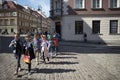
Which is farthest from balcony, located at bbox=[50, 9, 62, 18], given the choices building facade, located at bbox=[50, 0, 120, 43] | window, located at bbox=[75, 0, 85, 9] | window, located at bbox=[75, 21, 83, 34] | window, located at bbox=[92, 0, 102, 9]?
window, located at bbox=[92, 0, 102, 9]

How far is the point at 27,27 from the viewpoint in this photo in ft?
353

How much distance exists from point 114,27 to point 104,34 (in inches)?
72.1

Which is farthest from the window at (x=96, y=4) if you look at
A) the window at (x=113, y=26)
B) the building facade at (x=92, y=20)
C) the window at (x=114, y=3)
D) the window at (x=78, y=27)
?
the window at (x=78, y=27)

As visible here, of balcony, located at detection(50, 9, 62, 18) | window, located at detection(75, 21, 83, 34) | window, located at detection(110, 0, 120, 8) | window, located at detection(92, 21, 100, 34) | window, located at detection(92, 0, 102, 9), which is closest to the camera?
window, located at detection(110, 0, 120, 8)

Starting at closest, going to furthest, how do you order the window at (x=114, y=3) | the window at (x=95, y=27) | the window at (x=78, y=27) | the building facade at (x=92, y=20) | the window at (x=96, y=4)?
the window at (x=114, y=3), the building facade at (x=92, y=20), the window at (x=96, y=4), the window at (x=95, y=27), the window at (x=78, y=27)

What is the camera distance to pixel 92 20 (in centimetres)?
3478

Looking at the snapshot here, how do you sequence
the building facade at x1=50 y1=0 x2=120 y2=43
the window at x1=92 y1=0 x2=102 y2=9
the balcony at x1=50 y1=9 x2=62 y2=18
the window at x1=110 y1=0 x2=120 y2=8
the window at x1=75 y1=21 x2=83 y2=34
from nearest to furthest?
1. the window at x1=110 y1=0 x2=120 y2=8
2. the building facade at x1=50 y1=0 x2=120 y2=43
3. the window at x1=92 y1=0 x2=102 y2=9
4. the window at x1=75 y1=21 x2=83 y2=34
5. the balcony at x1=50 y1=9 x2=62 y2=18

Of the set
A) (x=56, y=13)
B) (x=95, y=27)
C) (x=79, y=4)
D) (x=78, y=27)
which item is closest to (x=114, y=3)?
(x=95, y=27)

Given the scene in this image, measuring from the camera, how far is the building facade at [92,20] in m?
34.3

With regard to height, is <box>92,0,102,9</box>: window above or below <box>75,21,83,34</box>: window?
above

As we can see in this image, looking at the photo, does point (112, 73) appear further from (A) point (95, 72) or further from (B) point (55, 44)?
(B) point (55, 44)

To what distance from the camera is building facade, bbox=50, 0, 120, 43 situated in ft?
113

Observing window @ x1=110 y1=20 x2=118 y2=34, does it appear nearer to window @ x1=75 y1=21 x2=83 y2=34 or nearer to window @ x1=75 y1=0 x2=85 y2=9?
window @ x1=75 y1=21 x2=83 y2=34

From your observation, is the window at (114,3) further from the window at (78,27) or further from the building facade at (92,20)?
the window at (78,27)
